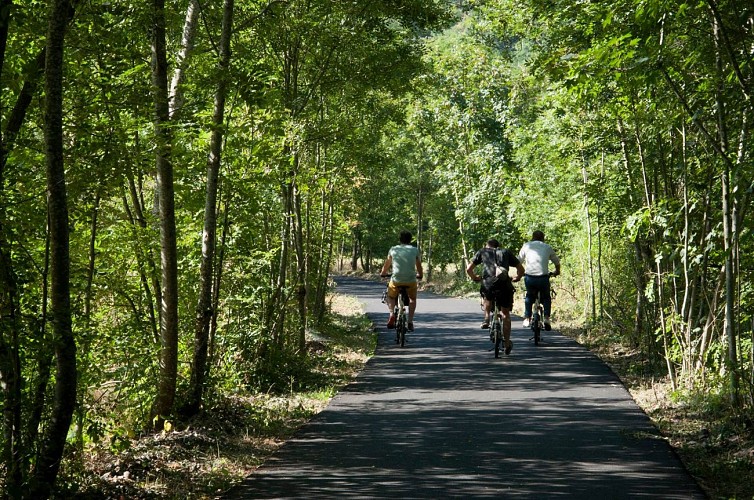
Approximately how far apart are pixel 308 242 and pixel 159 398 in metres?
8.17

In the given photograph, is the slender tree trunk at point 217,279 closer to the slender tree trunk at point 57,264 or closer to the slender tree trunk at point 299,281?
the slender tree trunk at point 299,281

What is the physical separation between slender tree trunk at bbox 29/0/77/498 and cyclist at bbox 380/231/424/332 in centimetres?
1059

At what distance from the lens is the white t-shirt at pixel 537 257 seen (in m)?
16.4

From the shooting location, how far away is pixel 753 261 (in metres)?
9.80

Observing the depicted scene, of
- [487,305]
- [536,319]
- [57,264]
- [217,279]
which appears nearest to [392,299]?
[487,305]

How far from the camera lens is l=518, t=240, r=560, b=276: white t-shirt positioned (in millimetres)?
16375

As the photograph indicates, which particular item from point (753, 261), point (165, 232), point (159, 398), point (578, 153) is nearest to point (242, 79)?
point (165, 232)

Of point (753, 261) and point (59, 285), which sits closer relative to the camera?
point (59, 285)

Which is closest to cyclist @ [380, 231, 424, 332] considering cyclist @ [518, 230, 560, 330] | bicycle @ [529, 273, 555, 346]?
cyclist @ [518, 230, 560, 330]

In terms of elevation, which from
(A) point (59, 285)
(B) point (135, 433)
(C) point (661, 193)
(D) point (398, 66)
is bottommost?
(B) point (135, 433)

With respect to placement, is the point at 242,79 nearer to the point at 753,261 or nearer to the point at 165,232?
the point at 165,232

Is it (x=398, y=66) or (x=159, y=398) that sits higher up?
(x=398, y=66)

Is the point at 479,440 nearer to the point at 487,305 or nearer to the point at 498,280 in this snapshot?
the point at 498,280

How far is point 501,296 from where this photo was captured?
15203 millimetres
